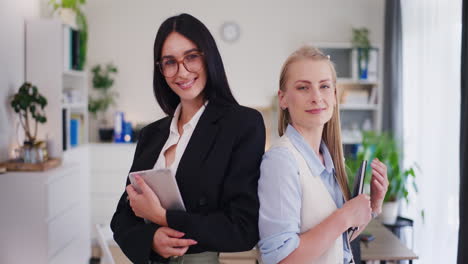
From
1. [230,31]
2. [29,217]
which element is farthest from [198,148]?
[230,31]

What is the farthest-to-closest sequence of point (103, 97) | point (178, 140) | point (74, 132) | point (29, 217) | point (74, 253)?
point (103, 97), point (74, 132), point (74, 253), point (29, 217), point (178, 140)

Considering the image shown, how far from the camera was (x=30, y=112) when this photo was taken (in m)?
3.84

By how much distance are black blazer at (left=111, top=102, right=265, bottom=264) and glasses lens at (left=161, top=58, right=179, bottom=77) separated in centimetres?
14

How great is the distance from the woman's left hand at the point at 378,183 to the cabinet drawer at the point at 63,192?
2.69 meters

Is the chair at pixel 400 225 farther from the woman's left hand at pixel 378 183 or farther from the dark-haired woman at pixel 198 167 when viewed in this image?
the dark-haired woman at pixel 198 167

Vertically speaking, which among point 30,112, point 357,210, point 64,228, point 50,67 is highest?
point 50,67

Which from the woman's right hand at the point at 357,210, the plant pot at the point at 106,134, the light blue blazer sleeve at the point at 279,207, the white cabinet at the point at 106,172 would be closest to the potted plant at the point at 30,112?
the white cabinet at the point at 106,172

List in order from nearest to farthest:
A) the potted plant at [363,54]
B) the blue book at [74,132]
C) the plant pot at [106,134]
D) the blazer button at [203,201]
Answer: the blazer button at [203,201]
the blue book at [74,132]
the potted plant at [363,54]
the plant pot at [106,134]

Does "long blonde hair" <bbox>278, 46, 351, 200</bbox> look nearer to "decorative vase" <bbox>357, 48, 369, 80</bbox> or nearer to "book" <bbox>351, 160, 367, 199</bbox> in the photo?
"book" <bbox>351, 160, 367, 199</bbox>

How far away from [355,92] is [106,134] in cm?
267

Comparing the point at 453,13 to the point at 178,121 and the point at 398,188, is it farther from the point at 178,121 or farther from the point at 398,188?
the point at 178,121

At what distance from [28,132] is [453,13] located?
10.4ft

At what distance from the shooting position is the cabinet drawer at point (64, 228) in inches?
142

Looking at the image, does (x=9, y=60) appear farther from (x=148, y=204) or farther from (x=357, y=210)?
(x=357, y=210)
